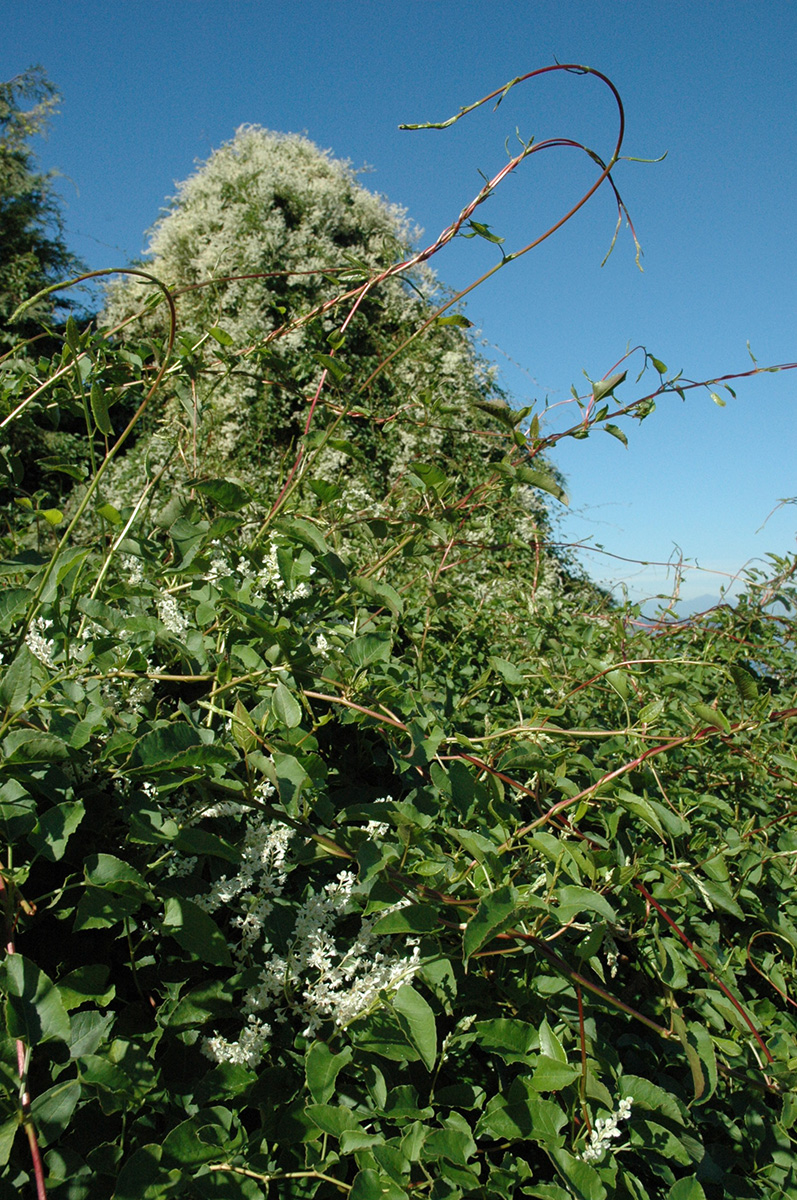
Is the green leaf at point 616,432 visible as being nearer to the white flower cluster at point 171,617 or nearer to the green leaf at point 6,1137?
the white flower cluster at point 171,617

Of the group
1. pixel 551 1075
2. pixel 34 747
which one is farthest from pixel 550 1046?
pixel 34 747

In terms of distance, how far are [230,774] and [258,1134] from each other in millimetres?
384

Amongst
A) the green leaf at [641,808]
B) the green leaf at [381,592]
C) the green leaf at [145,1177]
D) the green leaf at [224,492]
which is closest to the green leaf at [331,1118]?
the green leaf at [145,1177]

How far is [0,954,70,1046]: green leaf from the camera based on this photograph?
669 millimetres

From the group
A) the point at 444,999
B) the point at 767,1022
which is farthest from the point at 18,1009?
the point at 767,1022

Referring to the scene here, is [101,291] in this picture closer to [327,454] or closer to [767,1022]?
[327,454]

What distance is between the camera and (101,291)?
21.8ft

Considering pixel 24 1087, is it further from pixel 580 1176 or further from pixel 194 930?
pixel 580 1176

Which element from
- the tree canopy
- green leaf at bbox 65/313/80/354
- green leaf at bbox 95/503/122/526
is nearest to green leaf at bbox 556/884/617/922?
green leaf at bbox 95/503/122/526

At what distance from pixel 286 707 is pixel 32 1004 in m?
0.37

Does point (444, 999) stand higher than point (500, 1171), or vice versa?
point (444, 999)

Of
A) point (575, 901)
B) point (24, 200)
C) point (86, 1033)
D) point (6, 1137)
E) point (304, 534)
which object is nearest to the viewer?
point (6, 1137)

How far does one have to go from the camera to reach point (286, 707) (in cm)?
84

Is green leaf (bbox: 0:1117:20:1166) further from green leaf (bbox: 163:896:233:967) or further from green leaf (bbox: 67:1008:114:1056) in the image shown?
green leaf (bbox: 163:896:233:967)
